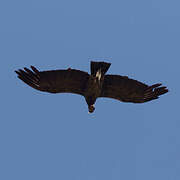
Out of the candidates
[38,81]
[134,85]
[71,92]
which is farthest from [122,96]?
[38,81]

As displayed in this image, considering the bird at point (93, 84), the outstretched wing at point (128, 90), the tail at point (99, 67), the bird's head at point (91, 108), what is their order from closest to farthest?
the tail at point (99, 67), the bird at point (93, 84), the outstretched wing at point (128, 90), the bird's head at point (91, 108)

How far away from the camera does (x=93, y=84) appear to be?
24.4m

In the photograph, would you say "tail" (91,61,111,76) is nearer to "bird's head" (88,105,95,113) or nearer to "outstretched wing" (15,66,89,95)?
"outstretched wing" (15,66,89,95)

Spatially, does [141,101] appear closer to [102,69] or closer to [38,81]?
[102,69]

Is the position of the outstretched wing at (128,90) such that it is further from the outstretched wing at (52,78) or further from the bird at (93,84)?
the outstretched wing at (52,78)

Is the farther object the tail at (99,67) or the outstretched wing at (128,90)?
the outstretched wing at (128,90)

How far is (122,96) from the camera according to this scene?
2544cm

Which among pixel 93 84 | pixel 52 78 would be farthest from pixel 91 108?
pixel 52 78

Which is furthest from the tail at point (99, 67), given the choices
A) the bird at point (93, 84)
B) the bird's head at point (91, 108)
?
the bird's head at point (91, 108)

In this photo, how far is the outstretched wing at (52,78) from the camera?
24.1 m

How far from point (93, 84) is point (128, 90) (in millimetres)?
1788

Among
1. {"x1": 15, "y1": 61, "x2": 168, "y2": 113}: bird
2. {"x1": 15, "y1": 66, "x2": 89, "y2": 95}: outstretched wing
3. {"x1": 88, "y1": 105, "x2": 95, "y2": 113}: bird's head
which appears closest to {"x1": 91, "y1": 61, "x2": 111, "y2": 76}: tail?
{"x1": 15, "y1": 61, "x2": 168, "y2": 113}: bird

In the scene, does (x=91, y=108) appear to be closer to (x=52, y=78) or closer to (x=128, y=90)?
(x=128, y=90)

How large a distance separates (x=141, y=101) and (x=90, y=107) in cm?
234
